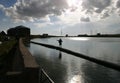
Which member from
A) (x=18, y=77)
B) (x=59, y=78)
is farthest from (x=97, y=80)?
(x=18, y=77)

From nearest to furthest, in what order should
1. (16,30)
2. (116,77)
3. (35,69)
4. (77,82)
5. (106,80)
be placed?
(35,69)
(77,82)
(106,80)
(116,77)
(16,30)

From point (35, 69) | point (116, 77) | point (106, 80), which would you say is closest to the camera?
point (35, 69)

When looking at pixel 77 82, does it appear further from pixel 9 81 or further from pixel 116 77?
pixel 9 81

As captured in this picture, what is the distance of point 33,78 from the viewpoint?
641 centimetres

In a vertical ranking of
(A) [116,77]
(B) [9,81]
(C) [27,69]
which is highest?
(C) [27,69]

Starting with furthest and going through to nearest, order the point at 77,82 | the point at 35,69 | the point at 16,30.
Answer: the point at 16,30, the point at 77,82, the point at 35,69

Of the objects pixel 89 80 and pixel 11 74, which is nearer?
pixel 11 74

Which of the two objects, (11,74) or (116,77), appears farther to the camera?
(116,77)

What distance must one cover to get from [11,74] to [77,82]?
13124 mm

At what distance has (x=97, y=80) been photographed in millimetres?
20109

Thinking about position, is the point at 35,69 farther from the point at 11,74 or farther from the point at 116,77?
the point at 116,77

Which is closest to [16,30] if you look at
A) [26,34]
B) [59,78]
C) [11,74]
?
[26,34]

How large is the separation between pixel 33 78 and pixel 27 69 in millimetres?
360

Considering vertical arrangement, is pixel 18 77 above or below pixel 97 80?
above
